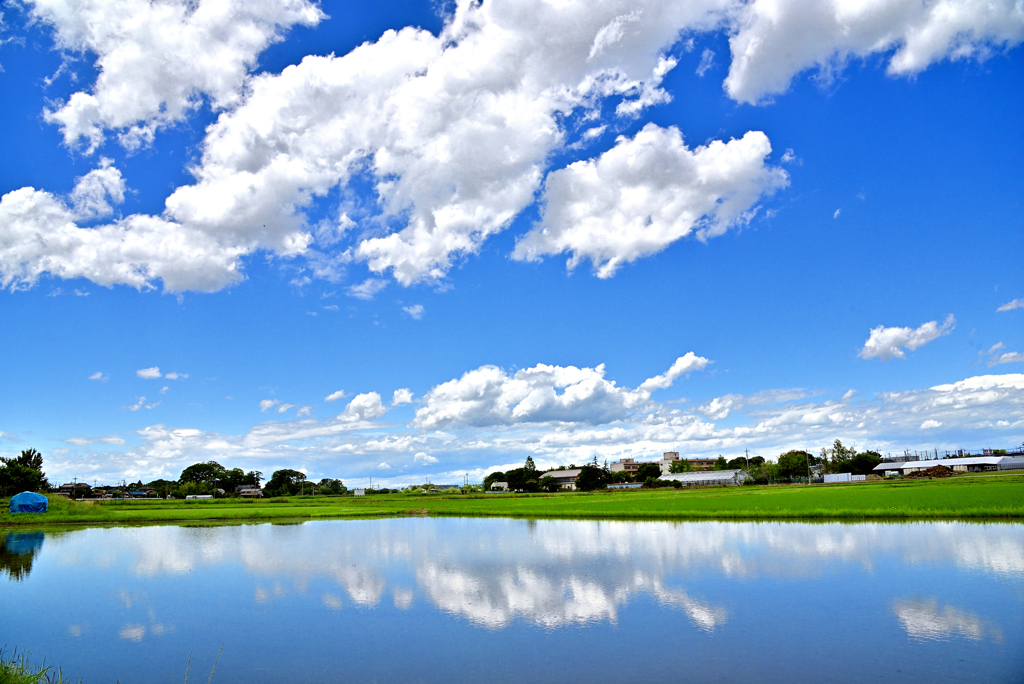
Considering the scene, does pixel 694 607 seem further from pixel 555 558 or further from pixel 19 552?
pixel 19 552

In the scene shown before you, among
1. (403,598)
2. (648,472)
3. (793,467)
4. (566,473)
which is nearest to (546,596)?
(403,598)

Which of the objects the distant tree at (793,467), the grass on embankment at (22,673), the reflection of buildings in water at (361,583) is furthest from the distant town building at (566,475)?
the grass on embankment at (22,673)

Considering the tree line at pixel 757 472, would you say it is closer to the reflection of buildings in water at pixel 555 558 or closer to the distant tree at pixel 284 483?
the distant tree at pixel 284 483

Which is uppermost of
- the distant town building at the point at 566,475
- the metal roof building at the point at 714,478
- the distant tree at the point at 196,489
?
the distant tree at the point at 196,489

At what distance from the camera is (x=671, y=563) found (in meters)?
23.7

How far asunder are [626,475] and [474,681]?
501 ft

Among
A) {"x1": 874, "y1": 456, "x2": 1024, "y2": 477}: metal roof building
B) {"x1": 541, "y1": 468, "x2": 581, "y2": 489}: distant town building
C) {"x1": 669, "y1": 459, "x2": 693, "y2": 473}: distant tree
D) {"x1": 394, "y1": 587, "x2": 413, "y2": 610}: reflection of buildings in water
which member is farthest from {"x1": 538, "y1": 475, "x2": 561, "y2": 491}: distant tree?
{"x1": 394, "y1": 587, "x2": 413, "y2": 610}: reflection of buildings in water

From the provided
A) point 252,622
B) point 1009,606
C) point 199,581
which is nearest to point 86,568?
point 199,581

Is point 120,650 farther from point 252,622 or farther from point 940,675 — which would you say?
point 940,675

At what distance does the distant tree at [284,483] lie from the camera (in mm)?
135875

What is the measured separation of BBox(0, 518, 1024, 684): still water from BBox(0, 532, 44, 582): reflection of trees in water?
0.32 meters

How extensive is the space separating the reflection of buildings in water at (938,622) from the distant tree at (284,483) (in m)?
135

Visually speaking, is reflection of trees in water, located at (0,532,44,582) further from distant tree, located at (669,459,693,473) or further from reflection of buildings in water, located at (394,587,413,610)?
distant tree, located at (669,459,693,473)

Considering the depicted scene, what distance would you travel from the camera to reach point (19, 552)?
32938 mm
